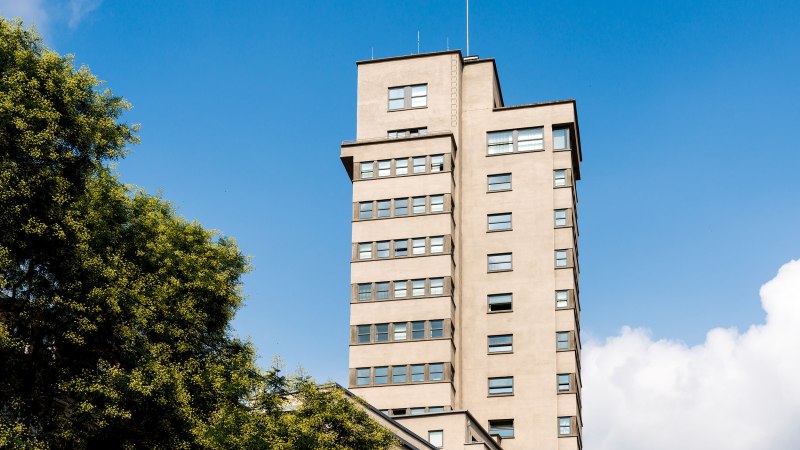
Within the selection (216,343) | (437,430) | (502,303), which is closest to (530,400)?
(502,303)

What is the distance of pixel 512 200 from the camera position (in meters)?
97.1

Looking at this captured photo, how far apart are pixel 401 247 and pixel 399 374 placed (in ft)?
37.0

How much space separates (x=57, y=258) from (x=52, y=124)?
6157 millimetres

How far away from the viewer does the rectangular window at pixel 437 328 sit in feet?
298

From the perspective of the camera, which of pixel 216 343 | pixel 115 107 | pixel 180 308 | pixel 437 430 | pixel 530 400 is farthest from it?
pixel 530 400

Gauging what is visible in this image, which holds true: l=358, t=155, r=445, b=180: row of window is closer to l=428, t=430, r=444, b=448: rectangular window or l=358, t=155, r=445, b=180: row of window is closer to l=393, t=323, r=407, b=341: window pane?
l=393, t=323, r=407, b=341: window pane

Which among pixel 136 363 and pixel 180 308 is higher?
pixel 180 308

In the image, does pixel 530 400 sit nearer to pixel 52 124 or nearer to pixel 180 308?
pixel 180 308

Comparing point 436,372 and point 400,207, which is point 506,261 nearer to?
point 400,207

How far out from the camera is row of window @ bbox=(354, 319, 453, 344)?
91000 millimetres

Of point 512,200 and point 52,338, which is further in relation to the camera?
point 512,200

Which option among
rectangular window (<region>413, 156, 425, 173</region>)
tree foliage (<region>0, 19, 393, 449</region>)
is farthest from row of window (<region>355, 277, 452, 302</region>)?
tree foliage (<region>0, 19, 393, 449</region>)

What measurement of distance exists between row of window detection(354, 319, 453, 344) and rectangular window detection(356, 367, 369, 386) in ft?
8.15

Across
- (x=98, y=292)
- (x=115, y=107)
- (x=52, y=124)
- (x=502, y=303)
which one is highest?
(x=502, y=303)
